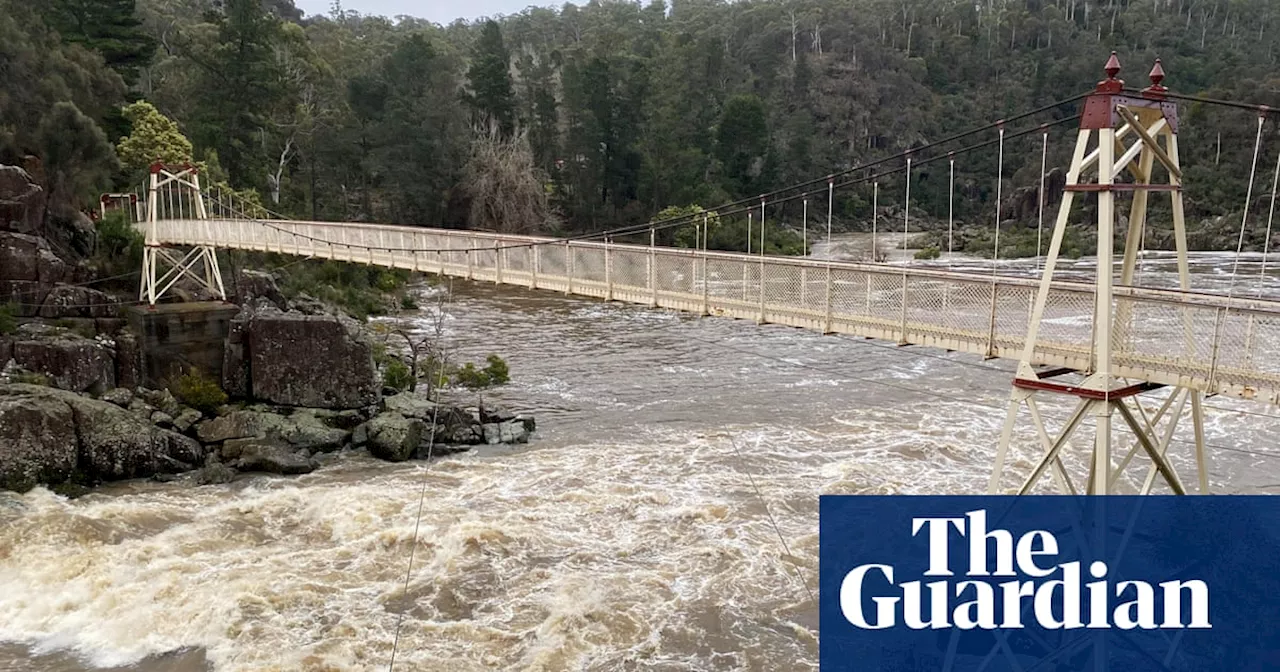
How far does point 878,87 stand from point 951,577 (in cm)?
6590

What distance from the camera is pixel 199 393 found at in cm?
1510

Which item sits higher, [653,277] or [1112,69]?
[1112,69]

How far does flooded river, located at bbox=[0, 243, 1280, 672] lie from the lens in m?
8.62

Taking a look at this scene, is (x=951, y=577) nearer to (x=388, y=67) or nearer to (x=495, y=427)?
(x=495, y=427)

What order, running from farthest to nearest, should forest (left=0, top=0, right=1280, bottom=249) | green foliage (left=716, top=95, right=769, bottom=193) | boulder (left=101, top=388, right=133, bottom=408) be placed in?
green foliage (left=716, top=95, right=769, bottom=193) → forest (left=0, top=0, right=1280, bottom=249) → boulder (left=101, top=388, right=133, bottom=408)

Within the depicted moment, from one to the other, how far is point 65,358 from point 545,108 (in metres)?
32.0

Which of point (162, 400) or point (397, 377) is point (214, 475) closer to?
point (162, 400)

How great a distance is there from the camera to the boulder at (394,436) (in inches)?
540

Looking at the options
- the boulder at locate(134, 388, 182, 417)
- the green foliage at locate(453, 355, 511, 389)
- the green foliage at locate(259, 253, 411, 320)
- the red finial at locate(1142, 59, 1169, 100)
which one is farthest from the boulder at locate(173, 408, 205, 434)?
the red finial at locate(1142, 59, 1169, 100)

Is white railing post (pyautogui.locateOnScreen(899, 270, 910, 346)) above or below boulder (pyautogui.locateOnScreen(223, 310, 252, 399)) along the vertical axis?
above

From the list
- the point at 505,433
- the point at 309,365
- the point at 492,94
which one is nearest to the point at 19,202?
the point at 309,365

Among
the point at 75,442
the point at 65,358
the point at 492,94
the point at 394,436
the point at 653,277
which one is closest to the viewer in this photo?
the point at 653,277

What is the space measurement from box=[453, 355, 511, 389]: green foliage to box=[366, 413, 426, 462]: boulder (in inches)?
127

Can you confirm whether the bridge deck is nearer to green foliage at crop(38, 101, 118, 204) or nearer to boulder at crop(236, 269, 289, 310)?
boulder at crop(236, 269, 289, 310)
